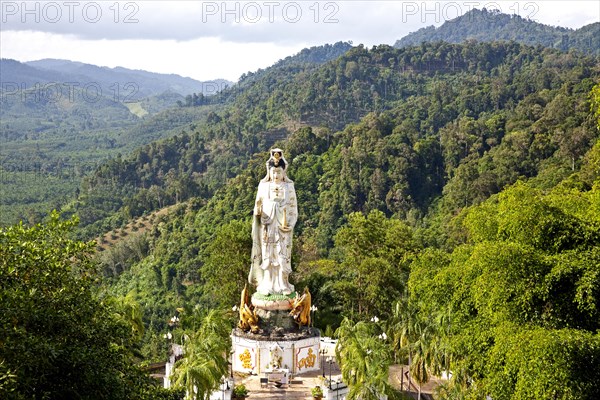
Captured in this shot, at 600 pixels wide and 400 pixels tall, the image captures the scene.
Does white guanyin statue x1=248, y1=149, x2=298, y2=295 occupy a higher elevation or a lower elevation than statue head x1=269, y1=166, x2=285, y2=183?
lower

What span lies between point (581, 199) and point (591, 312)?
345 cm

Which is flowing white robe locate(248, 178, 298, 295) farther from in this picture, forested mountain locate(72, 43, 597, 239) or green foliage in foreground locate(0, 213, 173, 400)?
forested mountain locate(72, 43, 597, 239)

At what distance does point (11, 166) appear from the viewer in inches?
4493

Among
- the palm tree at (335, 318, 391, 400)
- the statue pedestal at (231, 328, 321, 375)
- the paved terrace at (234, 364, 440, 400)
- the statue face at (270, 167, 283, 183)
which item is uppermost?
the statue face at (270, 167, 283, 183)

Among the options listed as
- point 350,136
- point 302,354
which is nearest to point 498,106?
point 350,136

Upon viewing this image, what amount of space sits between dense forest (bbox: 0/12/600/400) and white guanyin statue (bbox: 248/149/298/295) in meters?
2.02

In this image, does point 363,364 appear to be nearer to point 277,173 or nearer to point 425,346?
point 425,346

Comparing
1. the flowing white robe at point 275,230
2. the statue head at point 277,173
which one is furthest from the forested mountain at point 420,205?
the statue head at point 277,173

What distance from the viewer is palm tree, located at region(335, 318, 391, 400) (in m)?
14.9

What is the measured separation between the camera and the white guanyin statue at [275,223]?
68.4 ft

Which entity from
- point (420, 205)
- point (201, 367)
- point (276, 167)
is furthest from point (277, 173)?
point (420, 205)

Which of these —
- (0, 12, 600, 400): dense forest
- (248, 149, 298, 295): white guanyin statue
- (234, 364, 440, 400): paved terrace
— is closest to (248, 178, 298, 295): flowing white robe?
(248, 149, 298, 295): white guanyin statue

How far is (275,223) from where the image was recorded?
2095 centimetres

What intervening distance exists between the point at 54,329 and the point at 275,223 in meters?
11.0
